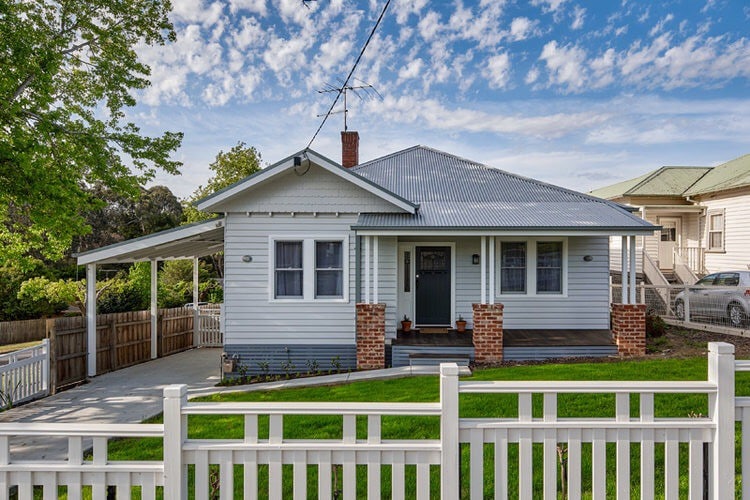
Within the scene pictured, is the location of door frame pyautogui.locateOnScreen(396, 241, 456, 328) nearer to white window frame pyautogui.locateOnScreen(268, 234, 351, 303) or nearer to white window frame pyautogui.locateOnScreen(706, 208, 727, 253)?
white window frame pyautogui.locateOnScreen(268, 234, 351, 303)

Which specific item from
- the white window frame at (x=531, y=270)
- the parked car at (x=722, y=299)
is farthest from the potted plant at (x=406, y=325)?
the parked car at (x=722, y=299)

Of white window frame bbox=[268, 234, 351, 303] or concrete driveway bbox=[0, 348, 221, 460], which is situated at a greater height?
white window frame bbox=[268, 234, 351, 303]

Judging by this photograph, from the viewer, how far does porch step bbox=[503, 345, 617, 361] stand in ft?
31.1

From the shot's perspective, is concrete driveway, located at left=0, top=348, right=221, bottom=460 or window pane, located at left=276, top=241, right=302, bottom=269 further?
window pane, located at left=276, top=241, right=302, bottom=269

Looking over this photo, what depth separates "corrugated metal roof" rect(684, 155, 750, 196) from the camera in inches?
644

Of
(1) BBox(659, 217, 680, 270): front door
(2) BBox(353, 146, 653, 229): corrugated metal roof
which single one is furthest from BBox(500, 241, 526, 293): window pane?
(1) BBox(659, 217, 680, 270): front door

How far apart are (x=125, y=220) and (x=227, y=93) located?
2510 cm

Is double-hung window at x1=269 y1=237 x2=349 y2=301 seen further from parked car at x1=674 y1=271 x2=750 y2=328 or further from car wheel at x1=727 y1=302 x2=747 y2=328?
car wheel at x1=727 y1=302 x2=747 y2=328

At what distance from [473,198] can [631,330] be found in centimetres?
475

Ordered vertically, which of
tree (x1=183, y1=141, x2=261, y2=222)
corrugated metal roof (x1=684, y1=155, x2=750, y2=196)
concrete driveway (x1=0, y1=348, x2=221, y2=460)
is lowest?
concrete driveway (x1=0, y1=348, x2=221, y2=460)

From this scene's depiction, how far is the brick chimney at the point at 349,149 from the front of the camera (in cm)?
1439

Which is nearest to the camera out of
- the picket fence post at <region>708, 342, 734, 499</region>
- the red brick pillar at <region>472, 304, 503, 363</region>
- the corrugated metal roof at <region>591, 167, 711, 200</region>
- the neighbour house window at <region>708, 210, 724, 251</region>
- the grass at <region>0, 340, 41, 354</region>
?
the picket fence post at <region>708, 342, 734, 499</region>

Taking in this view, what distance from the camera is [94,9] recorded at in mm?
11453

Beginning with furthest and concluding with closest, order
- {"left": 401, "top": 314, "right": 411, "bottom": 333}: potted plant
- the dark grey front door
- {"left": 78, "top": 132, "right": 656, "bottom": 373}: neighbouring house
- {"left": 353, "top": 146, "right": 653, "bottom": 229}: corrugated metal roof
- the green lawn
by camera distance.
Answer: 1. the dark grey front door
2. {"left": 401, "top": 314, "right": 411, "bottom": 333}: potted plant
3. {"left": 353, "top": 146, "right": 653, "bottom": 229}: corrugated metal roof
4. {"left": 78, "top": 132, "right": 656, "bottom": 373}: neighbouring house
5. the green lawn
